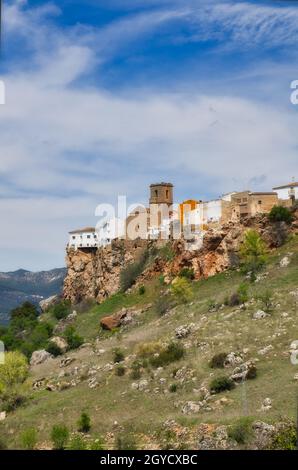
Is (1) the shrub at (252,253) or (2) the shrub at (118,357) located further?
(1) the shrub at (252,253)

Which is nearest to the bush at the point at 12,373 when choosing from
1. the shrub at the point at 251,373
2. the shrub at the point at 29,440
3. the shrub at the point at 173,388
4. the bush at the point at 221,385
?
the shrub at the point at 29,440

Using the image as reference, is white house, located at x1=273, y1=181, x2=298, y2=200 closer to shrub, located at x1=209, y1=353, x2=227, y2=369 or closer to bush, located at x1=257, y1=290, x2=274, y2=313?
bush, located at x1=257, y1=290, x2=274, y2=313

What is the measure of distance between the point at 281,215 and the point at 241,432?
32790 millimetres

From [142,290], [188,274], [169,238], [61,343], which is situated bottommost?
[61,343]

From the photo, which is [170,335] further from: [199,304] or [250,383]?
[250,383]

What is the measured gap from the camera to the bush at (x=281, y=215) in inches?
2131

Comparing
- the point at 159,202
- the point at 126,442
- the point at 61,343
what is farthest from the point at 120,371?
the point at 159,202

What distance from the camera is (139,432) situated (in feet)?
88.6

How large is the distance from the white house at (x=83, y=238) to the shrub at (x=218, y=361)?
140ft

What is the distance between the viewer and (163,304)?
167 ft

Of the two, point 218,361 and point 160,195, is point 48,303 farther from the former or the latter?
point 218,361

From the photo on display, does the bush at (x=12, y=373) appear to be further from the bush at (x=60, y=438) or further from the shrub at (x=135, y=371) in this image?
the bush at (x=60, y=438)

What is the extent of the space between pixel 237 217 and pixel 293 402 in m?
32.0

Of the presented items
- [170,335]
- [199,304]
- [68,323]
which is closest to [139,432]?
[170,335]
